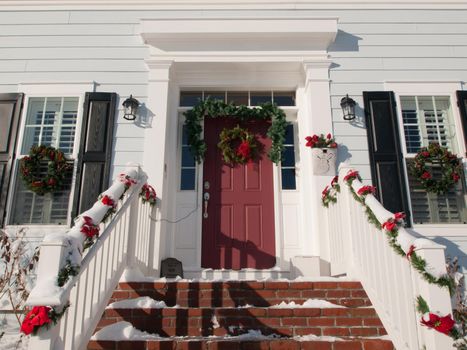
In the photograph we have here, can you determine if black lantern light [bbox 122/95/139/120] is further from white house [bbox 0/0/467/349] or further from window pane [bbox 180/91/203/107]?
window pane [bbox 180/91/203/107]

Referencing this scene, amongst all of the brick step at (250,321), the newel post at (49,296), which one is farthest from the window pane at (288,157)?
the newel post at (49,296)

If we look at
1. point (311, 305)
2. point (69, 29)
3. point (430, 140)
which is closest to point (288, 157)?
point (430, 140)

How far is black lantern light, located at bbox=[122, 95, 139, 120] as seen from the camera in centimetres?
417

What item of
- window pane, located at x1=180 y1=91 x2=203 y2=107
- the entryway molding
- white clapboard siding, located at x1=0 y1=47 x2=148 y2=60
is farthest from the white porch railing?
white clapboard siding, located at x1=0 y1=47 x2=148 y2=60

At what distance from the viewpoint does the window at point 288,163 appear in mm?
4453

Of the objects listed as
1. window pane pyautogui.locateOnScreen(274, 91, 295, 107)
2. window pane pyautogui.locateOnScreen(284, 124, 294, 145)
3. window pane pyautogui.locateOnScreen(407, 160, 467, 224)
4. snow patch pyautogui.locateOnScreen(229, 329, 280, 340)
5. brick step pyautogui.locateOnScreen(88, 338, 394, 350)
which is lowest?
brick step pyautogui.locateOnScreen(88, 338, 394, 350)

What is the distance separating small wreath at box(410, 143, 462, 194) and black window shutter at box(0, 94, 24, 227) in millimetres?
4181

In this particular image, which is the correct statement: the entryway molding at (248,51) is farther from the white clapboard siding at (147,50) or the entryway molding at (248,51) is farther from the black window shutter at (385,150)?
the black window shutter at (385,150)

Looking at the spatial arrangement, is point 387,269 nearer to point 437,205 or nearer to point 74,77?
point 437,205

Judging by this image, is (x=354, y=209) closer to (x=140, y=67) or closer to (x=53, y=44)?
(x=140, y=67)

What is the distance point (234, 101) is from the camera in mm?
4742

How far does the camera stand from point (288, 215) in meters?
4.34

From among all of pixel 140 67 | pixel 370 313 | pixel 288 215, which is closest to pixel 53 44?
pixel 140 67

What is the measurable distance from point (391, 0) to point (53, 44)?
13.0 feet
